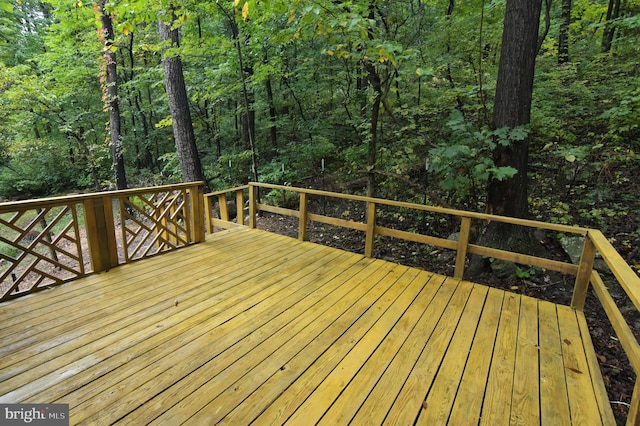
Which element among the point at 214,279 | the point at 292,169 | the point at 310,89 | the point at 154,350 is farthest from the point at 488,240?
the point at 310,89

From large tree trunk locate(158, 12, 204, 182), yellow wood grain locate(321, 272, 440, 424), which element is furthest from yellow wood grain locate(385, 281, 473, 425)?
large tree trunk locate(158, 12, 204, 182)

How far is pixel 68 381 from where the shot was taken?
1886 mm

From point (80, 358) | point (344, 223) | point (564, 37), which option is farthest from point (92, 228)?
point (564, 37)

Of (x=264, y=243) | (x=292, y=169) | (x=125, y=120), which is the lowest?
(x=264, y=243)

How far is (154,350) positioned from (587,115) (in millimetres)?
8091

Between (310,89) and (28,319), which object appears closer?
(28,319)

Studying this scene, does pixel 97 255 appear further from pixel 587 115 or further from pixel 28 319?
pixel 587 115

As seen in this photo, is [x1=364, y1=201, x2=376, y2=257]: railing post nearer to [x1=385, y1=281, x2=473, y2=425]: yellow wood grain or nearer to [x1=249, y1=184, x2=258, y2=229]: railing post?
[x1=385, y1=281, x2=473, y2=425]: yellow wood grain

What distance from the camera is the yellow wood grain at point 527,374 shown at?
5.70 feet

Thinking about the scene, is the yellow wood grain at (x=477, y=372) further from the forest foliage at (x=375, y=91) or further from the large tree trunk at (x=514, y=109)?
the forest foliage at (x=375, y=91)

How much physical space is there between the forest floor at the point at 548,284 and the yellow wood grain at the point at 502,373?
869 mm

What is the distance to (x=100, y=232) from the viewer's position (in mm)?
3346

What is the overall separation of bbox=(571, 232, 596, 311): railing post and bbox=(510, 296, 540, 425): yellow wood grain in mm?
392

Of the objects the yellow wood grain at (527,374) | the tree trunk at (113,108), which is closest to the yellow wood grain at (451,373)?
the yellow wood grain at (527,374)
